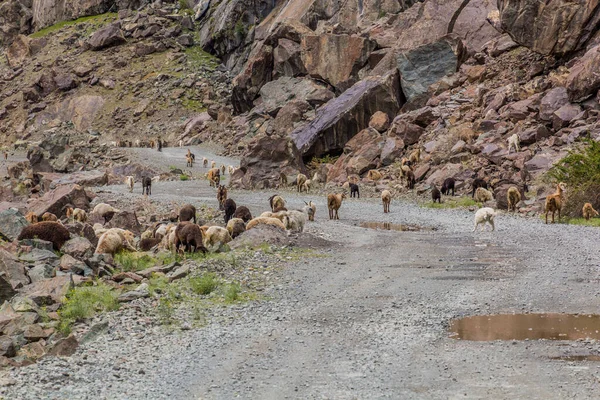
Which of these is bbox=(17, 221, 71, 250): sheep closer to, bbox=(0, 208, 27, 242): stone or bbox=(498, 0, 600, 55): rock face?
bbox=(0, 208, 27, 242): stone

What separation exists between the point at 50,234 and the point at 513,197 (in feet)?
59.8

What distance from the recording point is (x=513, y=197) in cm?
3231

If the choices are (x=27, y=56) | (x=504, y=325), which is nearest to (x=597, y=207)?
(x=504, y=325)

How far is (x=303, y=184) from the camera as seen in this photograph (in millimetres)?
46188

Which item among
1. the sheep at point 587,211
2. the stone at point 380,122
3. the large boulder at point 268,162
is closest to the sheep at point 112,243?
the sheep at point 587,211

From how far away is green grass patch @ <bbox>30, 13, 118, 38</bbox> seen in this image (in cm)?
12650

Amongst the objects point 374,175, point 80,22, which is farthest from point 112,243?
point 80,22

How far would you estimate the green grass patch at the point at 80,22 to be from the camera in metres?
126

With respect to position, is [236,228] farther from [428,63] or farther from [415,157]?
[428,63]

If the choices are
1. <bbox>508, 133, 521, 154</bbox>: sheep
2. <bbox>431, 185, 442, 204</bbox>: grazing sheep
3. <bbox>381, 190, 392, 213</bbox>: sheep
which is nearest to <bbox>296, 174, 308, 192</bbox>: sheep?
<bbox>431, 185, 442, 204</bbox>: grazing sheep

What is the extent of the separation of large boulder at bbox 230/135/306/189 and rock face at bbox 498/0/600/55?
1495cm

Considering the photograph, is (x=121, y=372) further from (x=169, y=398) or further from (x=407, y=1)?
(x=407, y=1)

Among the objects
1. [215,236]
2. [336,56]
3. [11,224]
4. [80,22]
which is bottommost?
[215,236]

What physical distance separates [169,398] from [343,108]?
46879 millimetres
